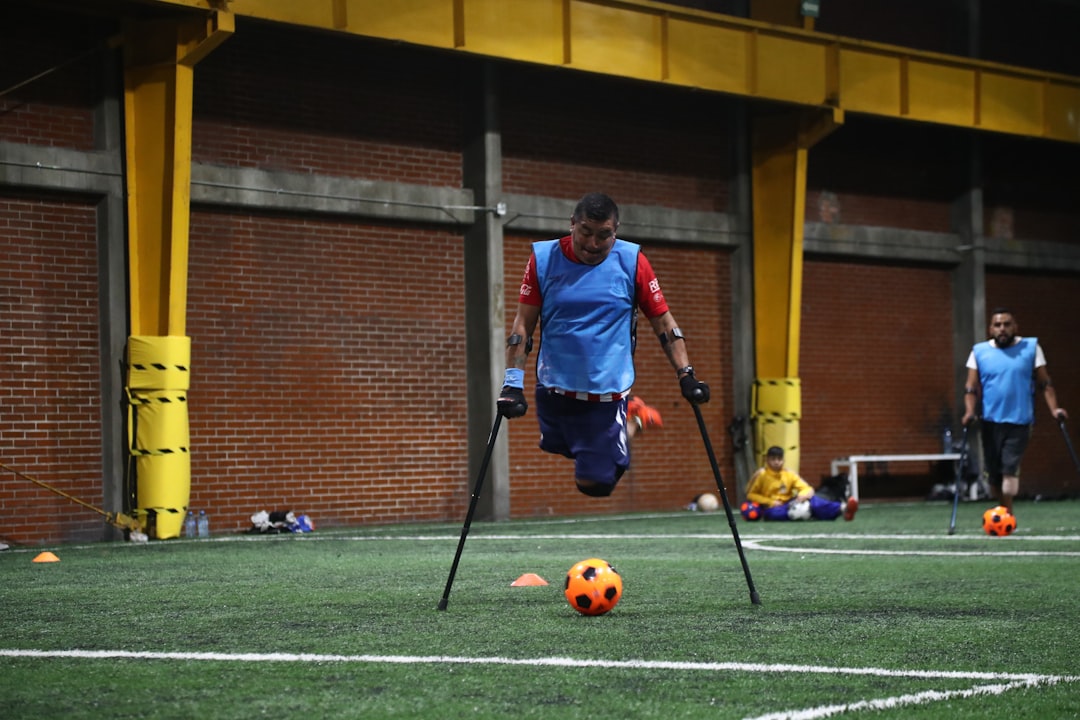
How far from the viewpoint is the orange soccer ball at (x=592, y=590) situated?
26.0 feet

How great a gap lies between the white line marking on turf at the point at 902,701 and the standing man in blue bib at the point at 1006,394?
1091 centimetres

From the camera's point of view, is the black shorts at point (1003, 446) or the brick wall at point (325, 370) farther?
the brick wall at point (325, 370)

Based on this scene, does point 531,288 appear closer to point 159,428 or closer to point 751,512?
point 159,428

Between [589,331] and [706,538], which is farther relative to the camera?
[706,538]

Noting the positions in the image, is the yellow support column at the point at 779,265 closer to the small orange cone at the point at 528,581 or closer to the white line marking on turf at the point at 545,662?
the small orange cone at the point at 528,581

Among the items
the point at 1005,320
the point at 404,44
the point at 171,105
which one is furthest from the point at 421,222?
the point at 1005,320

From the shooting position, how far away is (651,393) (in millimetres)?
24500

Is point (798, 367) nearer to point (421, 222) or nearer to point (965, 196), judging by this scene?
point (965, 196)

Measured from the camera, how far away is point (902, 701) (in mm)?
5223

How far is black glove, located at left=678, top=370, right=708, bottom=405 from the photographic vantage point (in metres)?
8.37

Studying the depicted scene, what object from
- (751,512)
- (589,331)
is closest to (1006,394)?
(751,512)

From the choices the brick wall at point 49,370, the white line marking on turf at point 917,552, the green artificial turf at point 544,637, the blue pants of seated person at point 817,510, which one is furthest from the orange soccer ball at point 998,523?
the brick wall at point 49,370

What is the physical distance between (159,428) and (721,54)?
10704mm

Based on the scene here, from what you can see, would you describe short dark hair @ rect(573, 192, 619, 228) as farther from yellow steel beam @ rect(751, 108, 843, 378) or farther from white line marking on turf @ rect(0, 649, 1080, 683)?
yellow steel beam @ rect(751, 108, 843, 378)
